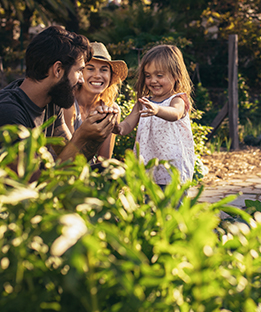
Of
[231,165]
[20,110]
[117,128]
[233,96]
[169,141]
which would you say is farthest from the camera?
[233,96]

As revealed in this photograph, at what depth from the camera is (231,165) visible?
6.62 metres

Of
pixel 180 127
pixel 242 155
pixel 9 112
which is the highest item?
pixel 9 112

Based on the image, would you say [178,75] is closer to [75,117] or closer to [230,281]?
[75,117]

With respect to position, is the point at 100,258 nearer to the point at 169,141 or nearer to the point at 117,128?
the point at 117,128

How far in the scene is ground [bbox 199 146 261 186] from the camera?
5805 millimetres

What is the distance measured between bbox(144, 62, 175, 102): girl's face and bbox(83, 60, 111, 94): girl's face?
530 millimetres

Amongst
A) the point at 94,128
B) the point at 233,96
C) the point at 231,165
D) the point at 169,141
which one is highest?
the point at 94,128

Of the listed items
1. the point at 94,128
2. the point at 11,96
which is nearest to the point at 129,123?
the point at 94,128

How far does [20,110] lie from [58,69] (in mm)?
486

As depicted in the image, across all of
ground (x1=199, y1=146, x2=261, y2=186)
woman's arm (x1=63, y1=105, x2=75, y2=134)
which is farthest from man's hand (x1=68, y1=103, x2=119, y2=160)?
ground (x1=199, y1=146, x2=261, y2=186)

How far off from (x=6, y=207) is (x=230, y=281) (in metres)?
0.42

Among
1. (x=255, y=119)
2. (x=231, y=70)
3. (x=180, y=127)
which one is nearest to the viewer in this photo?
(x=180, y=127)

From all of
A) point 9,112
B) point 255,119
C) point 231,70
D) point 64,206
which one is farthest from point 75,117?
point 255,119

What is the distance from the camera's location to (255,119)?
1163 cm
